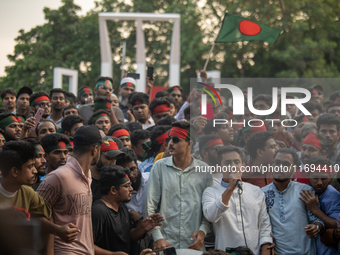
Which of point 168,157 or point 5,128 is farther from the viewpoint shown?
point 5,128

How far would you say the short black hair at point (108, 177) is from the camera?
165 inches

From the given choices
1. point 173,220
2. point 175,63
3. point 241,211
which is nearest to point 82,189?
point 173,220

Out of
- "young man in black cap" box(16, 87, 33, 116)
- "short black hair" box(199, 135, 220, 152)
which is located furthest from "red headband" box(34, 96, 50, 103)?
"short black hair" box(199, 135, 220, 152)

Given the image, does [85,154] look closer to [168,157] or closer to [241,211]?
[168,157]

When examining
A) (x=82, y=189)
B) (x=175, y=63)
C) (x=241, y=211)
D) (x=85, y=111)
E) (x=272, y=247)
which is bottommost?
(x=272, y=247)

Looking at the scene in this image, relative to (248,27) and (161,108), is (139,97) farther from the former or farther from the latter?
(248,27)

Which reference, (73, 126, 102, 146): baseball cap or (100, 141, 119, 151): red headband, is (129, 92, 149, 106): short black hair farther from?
Answer: (73, 126, 102, 146): baseball cap

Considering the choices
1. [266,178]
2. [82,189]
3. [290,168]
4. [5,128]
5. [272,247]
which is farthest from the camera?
[5,128]

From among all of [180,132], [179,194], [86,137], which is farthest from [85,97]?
[86,137]

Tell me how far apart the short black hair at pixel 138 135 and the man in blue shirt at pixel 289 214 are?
1.82 meters

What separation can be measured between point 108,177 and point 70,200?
72 cm

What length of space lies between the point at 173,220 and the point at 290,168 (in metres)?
1.33

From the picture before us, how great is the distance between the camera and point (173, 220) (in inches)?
173

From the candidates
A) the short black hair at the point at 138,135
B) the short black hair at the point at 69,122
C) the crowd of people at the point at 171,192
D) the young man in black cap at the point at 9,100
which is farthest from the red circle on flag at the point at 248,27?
the young man in black cap at the point at 9,100
